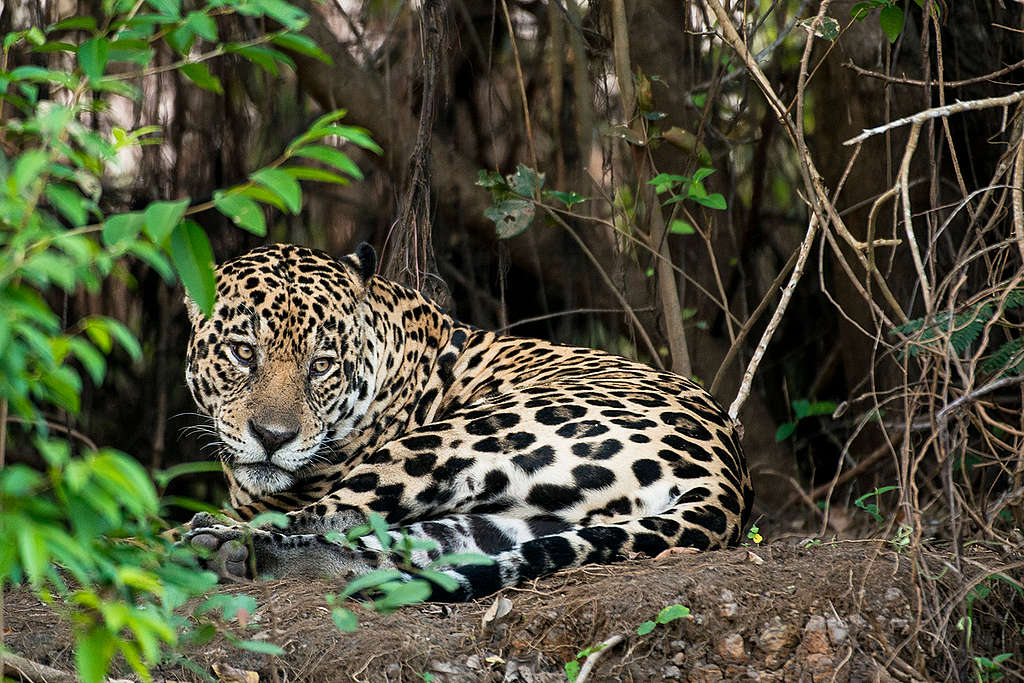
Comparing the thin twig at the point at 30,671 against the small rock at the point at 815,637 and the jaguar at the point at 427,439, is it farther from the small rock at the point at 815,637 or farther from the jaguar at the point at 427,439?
the small rock at the point at 815,637

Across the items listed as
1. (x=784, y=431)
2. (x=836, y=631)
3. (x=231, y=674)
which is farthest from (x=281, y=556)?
(x=784, y=431)

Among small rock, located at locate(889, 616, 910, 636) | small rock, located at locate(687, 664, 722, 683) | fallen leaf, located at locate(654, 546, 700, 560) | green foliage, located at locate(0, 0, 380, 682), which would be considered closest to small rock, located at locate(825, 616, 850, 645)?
small rock, located at locate(889, 616, 910, 636)

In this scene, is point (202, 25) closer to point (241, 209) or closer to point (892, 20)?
point (241, 209)

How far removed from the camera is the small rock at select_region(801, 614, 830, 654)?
3.01m

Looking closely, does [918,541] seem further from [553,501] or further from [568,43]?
[568,43]

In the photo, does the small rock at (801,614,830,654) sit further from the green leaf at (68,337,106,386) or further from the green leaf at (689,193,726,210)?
the green leaf at (68,337,106,386)

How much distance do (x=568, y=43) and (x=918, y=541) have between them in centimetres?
398

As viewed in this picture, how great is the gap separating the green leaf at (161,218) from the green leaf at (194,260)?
168 millimetres

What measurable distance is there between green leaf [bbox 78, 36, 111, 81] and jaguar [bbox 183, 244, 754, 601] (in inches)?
64.6

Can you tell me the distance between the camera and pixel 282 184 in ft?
5.46

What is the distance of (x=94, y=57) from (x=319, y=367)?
2522 mm

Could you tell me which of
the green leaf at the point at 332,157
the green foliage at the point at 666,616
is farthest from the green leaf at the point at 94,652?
the green foliage at the point at 666,616

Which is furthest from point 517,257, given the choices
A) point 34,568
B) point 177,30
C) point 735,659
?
point 34,568

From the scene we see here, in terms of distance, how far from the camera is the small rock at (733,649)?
3023mm
